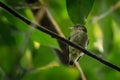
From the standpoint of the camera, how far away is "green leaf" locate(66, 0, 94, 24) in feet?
4.23

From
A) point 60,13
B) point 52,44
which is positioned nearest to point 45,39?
point 52,44

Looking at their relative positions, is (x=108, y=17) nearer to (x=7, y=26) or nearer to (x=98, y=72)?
(x=98, y=72)

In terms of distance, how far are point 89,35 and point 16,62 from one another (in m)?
0.91

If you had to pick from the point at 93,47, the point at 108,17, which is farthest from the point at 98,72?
the point at 108,17

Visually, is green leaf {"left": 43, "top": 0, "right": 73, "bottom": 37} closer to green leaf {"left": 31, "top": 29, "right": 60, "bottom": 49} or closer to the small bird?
the small bird

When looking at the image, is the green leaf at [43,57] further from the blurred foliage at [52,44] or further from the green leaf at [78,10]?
the green leaf at [78,10]

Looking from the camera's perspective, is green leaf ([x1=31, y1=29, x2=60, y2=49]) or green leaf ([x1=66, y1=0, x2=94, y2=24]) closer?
green leaf ([x1=66, y1=0, x2=94, y2=24])

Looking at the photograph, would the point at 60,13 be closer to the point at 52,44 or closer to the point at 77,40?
the point at 77,40

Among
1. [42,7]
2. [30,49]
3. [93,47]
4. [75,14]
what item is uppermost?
[75,14]

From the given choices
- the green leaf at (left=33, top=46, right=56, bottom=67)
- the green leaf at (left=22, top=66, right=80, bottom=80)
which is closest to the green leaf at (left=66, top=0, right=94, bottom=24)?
the green leaf at (left=22, top=66, right=80, bottom=80)

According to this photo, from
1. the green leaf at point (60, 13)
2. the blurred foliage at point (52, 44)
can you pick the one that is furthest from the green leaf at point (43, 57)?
the green leaf at point (60, 13)

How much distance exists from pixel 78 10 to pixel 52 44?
0.27 metres

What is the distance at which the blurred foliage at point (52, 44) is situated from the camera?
1173 mm

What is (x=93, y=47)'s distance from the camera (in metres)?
1.91
